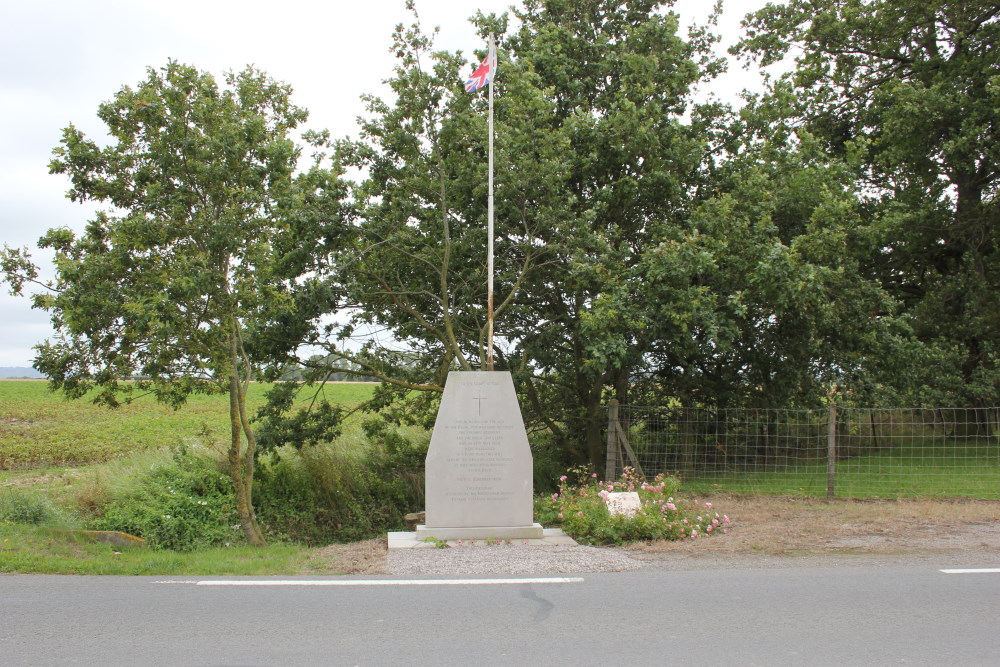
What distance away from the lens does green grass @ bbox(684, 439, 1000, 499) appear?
12453mm

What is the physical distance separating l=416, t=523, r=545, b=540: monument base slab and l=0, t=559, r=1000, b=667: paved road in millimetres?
2340

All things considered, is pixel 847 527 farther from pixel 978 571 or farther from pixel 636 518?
pixel 636 518

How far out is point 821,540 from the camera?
8.86 meters

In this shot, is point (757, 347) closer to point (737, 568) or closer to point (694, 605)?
point (737, 568)

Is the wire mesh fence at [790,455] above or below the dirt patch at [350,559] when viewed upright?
above

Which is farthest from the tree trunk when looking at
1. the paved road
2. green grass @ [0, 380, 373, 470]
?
the paved road

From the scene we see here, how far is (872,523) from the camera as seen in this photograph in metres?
9.84

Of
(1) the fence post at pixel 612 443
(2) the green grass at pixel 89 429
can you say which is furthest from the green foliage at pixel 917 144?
(2) the green grass at pixel 89 429

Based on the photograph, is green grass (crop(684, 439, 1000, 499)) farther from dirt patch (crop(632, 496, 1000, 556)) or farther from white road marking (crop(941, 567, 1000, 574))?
white road marking (crop(941, 567, 1000, 574))

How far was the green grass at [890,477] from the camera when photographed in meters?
12.5

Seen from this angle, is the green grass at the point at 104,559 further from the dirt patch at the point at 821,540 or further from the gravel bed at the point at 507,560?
the gravel bed at the point at 507,560

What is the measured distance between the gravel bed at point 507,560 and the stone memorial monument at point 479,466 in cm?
68

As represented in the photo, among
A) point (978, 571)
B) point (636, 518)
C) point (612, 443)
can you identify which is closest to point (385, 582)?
point (636, 518)

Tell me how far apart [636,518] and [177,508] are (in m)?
6.90
